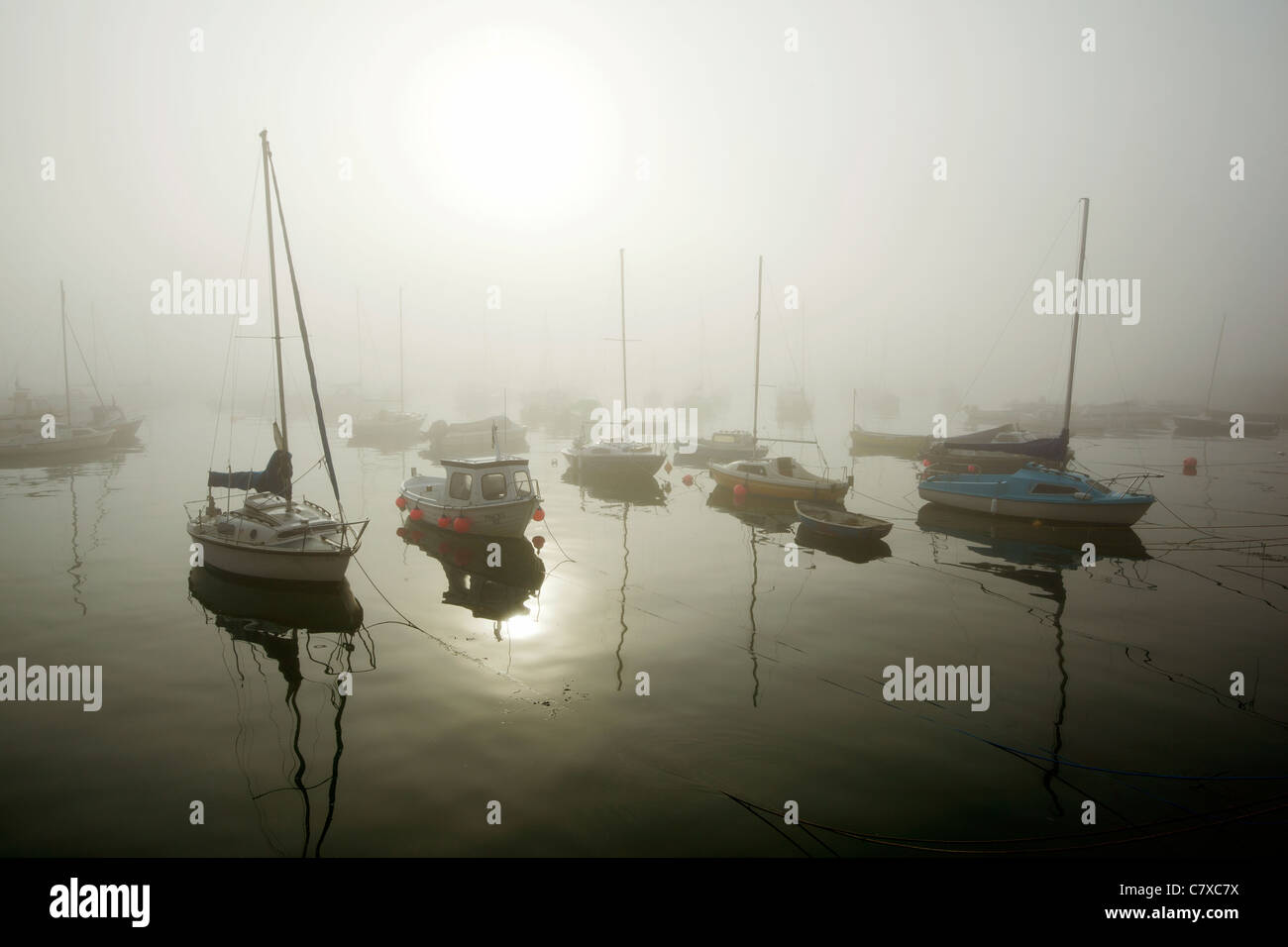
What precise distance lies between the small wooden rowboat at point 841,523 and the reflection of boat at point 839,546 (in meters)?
0.33

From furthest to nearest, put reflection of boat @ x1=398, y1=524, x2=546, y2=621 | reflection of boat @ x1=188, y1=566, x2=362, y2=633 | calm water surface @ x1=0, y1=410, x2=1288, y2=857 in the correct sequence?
1. reflection of boat @ x1=398, y1=524, x2=546, y2=621
2. reflection of boat @ x1=188, y1=566, x2=362, y2=633
3. calm water surface @ x1=0, y1=410, x2=1288, y2=857

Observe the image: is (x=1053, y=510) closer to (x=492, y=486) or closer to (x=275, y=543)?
(x=492, y=486)

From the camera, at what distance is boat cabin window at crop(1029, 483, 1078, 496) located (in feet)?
95.3

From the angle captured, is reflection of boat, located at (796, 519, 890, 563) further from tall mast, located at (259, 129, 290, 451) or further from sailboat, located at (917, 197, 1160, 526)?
tall mast, located at (259, 129, 290, 451)

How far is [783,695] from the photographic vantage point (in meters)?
13.3

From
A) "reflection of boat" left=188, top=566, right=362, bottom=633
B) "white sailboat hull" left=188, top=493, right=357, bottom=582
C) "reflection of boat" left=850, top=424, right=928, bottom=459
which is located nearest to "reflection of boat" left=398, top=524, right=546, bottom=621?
"reflection of boat" left=188, top=566, right=362, bottom=633

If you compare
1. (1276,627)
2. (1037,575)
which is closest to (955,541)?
(1037,575)

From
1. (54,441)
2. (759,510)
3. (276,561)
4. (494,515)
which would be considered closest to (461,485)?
(494,515)

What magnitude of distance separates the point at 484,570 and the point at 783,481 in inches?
719

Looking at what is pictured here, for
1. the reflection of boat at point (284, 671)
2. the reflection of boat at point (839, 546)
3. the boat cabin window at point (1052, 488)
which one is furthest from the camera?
the boat cabin window at point (1052, 488)

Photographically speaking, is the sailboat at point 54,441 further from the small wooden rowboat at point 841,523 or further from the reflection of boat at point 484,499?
the small wooden rowboat at point 841,523

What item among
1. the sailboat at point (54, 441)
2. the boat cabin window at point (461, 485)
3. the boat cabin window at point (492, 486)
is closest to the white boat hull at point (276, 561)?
the boat cabin window at point (461, 485)

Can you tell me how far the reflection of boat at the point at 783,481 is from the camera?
32500 mm

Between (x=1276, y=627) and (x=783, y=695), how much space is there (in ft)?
49.7
